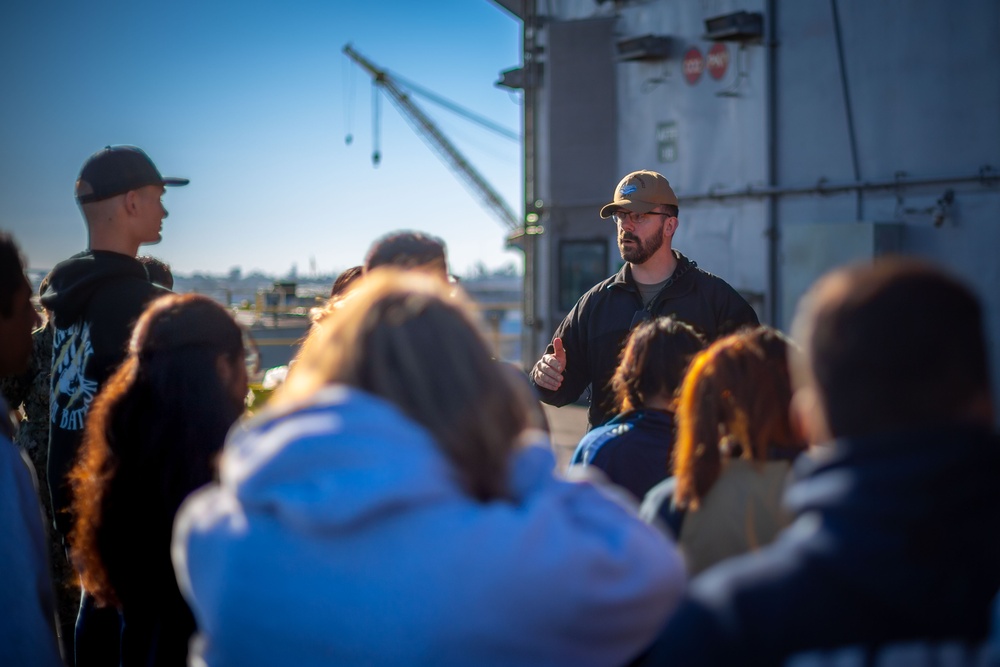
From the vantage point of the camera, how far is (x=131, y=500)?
8.77 feet

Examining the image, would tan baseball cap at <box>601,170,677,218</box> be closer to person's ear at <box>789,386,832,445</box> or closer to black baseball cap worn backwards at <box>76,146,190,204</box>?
black baseball cap worn backwards at <box>76,146,190,204</box>

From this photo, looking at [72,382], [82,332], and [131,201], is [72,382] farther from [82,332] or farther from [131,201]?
[131,201]

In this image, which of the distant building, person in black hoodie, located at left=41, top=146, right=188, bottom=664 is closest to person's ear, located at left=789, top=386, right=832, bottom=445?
person in black hoodie, located at left=41, top=146, right=188, bottom=664

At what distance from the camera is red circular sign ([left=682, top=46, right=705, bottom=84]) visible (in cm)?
1073

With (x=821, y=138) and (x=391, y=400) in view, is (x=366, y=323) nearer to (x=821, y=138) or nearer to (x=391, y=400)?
(x=391, y=400)

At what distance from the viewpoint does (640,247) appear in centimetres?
444

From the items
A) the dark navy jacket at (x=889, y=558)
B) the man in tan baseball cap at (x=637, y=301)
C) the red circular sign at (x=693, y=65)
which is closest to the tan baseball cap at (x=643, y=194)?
the man in tan baseball cap at (x=637, y=301)

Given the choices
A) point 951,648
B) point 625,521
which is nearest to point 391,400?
point 625,521

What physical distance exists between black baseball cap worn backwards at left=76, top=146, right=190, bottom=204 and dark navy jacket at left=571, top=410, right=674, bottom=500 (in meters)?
2.20

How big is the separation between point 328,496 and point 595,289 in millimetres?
3281

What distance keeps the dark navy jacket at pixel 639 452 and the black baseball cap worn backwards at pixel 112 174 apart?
220 cm

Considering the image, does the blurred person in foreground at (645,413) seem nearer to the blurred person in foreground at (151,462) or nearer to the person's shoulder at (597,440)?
the person's shoulder at (597,440)

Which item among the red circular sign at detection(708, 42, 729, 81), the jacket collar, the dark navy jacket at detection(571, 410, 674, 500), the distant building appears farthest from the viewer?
the red circular sign at detection(708, 42, 729, 81)

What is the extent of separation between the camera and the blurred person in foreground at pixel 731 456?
2.11 meters
